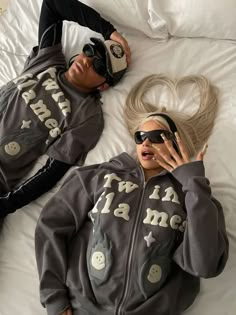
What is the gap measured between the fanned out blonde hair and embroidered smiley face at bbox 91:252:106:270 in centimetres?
40

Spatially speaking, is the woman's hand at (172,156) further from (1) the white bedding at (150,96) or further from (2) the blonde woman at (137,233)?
(1) the white bedding at (150,96)

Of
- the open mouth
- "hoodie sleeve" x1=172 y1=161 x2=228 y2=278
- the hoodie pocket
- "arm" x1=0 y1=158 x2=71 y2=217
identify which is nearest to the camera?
"hoodie sleeve" x1=172 y1=161 x2=228 y2=278

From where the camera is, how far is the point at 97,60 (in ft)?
5.00

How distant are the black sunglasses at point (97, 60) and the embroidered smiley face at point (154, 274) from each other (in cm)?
72

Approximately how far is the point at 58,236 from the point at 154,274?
294mm

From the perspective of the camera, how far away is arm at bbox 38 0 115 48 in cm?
165

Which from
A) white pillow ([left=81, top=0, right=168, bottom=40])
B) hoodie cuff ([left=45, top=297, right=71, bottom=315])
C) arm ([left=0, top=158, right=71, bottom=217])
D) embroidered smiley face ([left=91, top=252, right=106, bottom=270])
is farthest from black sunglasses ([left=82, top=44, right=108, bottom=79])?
hoodie cuff ([left=45, top=297, right=71, bottom=315])

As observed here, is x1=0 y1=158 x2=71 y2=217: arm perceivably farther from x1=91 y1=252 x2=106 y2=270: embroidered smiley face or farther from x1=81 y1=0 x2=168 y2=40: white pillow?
x1=81 y1=0 x2=168 y2=40: white pillow

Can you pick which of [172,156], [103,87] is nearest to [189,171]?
[172,156]

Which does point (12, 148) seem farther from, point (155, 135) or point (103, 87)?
point (155, 135)

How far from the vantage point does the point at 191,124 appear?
1365 millimetres

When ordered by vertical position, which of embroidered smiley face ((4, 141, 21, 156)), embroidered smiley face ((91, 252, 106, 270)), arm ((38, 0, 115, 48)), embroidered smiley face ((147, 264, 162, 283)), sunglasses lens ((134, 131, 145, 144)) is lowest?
embroidered smiley face ((147, 264, 162, 283))

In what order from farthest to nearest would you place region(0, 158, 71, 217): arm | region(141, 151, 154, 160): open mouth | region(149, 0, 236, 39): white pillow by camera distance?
1. region(149, 0, 236, 39): white pillow
2. region(0, 158, 71, 217): arm
3. region(141, 151, 154, 160): open mouth

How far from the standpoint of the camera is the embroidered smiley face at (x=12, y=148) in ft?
4.72
